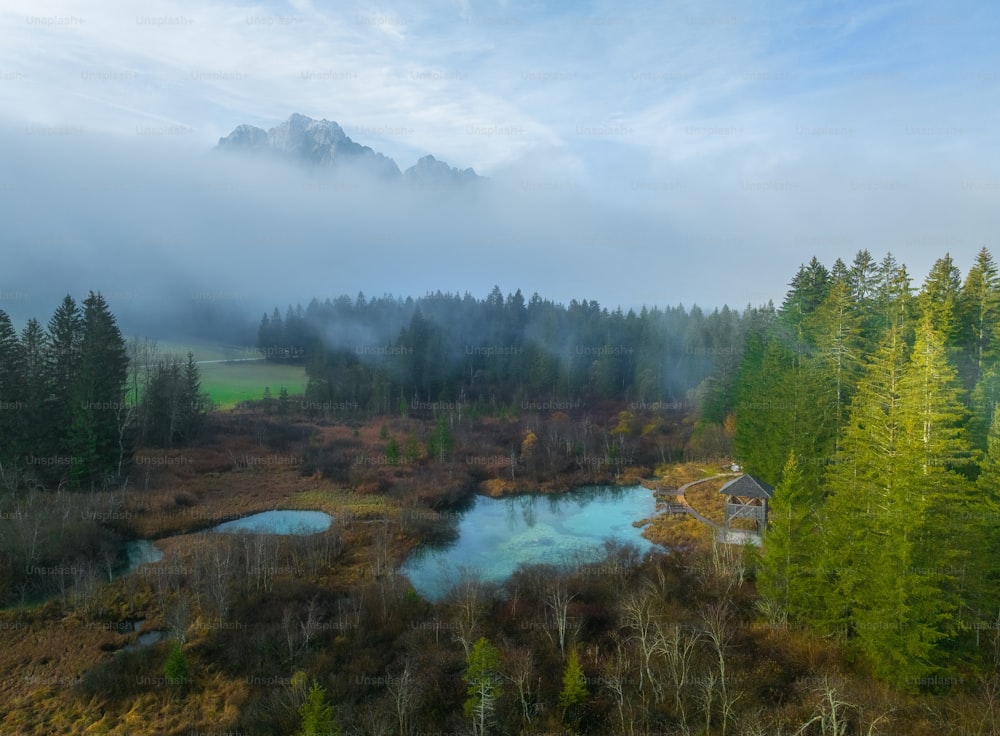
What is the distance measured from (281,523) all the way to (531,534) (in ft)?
57.8

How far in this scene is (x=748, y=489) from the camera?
3356 centimetres

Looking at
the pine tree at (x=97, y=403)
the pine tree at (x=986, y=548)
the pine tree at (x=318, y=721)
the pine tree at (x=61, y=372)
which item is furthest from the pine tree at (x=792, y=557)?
the pine tree at (x=61, y=372)

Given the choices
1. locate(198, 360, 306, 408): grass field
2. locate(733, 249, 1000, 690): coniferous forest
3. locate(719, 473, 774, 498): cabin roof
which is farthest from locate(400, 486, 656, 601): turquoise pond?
locate(198, 360, 306, 408): grass field

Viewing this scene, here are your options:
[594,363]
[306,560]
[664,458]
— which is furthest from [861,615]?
[594,363]

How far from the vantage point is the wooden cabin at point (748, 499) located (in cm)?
3344

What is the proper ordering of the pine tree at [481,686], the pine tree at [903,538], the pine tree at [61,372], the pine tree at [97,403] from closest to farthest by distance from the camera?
the pine tree at [481,686] < the pine tree at [903,538] < the pine tree at [97,403] < the pine tree at [61,372]

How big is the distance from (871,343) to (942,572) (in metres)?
20.0

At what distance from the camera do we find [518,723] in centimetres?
1841

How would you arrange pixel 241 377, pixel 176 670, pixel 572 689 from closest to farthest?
pixel 572 689
pixel 176 670
pixel 241 377

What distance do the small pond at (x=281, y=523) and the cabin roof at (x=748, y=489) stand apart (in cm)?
2562

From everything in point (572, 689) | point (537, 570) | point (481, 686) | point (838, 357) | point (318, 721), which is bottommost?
point (537, 570)

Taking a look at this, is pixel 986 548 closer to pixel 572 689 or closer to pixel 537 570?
pixel 572 689

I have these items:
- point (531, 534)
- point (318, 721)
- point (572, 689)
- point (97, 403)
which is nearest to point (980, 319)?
point (531, 534)

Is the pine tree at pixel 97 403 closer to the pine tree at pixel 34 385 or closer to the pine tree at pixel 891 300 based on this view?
the pine tree at pixel 34 385
